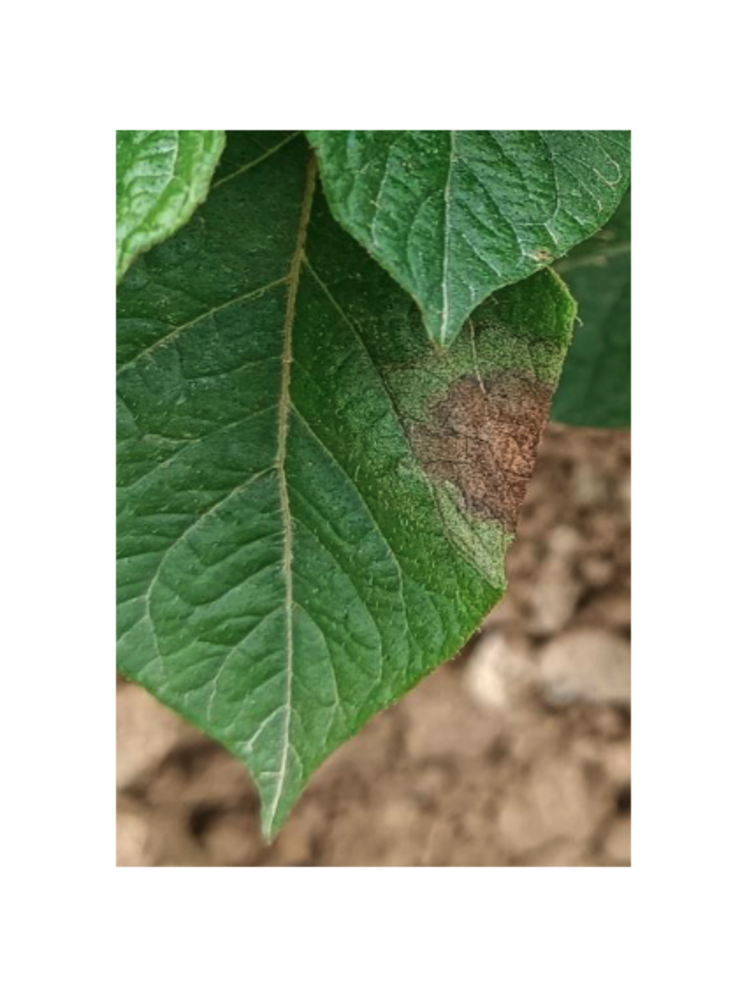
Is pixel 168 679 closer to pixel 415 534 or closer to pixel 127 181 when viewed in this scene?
pixel 415 534

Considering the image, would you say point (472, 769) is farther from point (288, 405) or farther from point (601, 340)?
point (288, 405)

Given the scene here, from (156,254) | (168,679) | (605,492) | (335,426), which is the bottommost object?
(605,492)

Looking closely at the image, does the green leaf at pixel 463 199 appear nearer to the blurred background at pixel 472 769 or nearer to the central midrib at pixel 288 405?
the central midrib at pixel 288 405

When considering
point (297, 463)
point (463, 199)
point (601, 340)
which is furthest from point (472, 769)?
point (463, 199)

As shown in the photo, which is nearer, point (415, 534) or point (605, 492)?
point (415, 534)

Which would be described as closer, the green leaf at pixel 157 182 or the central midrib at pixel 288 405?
the green leaf at pixel 157 182

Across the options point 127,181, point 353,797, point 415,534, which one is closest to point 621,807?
point 353,797

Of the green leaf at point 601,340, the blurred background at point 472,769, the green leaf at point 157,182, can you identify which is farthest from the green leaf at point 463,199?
the blurred background at point 472,769
